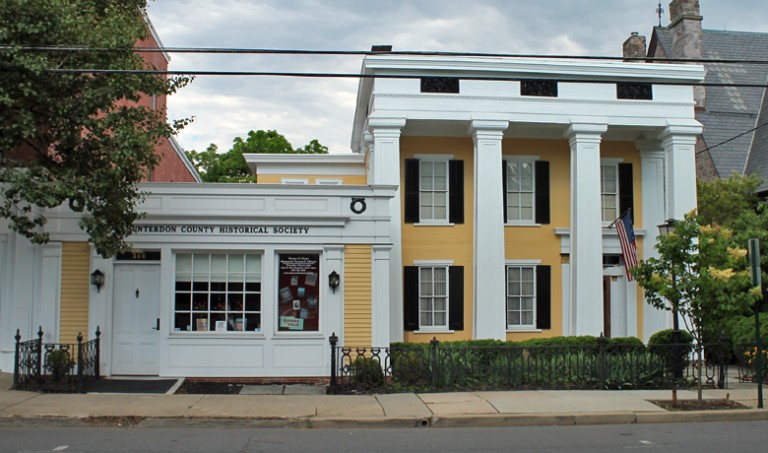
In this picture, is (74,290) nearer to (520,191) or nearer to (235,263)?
(235,263)

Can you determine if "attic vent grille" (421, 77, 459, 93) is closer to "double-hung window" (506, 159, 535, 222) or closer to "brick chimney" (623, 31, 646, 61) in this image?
"double-hung window" (506, 159, 535, 222)

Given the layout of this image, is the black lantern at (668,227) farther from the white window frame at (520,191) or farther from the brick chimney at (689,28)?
the brick chimney at (689,28)

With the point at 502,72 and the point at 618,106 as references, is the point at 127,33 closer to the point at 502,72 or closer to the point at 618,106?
the point at 502,72

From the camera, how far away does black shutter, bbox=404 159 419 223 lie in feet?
66.4

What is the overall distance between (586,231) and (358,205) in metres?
7.55

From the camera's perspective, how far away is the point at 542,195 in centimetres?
2098

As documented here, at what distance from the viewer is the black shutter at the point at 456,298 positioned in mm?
19938

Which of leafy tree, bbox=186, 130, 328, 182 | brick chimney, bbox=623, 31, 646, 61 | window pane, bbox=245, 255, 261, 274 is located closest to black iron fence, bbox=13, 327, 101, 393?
window pane, bbox=245, 255, 261, 274

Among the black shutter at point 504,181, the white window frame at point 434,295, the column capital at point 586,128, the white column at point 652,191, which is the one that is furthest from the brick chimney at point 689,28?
the white window frame at point 434,295

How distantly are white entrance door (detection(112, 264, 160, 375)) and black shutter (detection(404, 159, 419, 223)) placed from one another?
7595 mm

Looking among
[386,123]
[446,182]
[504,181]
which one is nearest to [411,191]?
[446,182]

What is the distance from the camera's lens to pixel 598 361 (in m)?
14.2

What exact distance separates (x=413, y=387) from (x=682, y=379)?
548 centimetres

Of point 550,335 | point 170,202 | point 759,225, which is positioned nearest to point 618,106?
point 759,225
